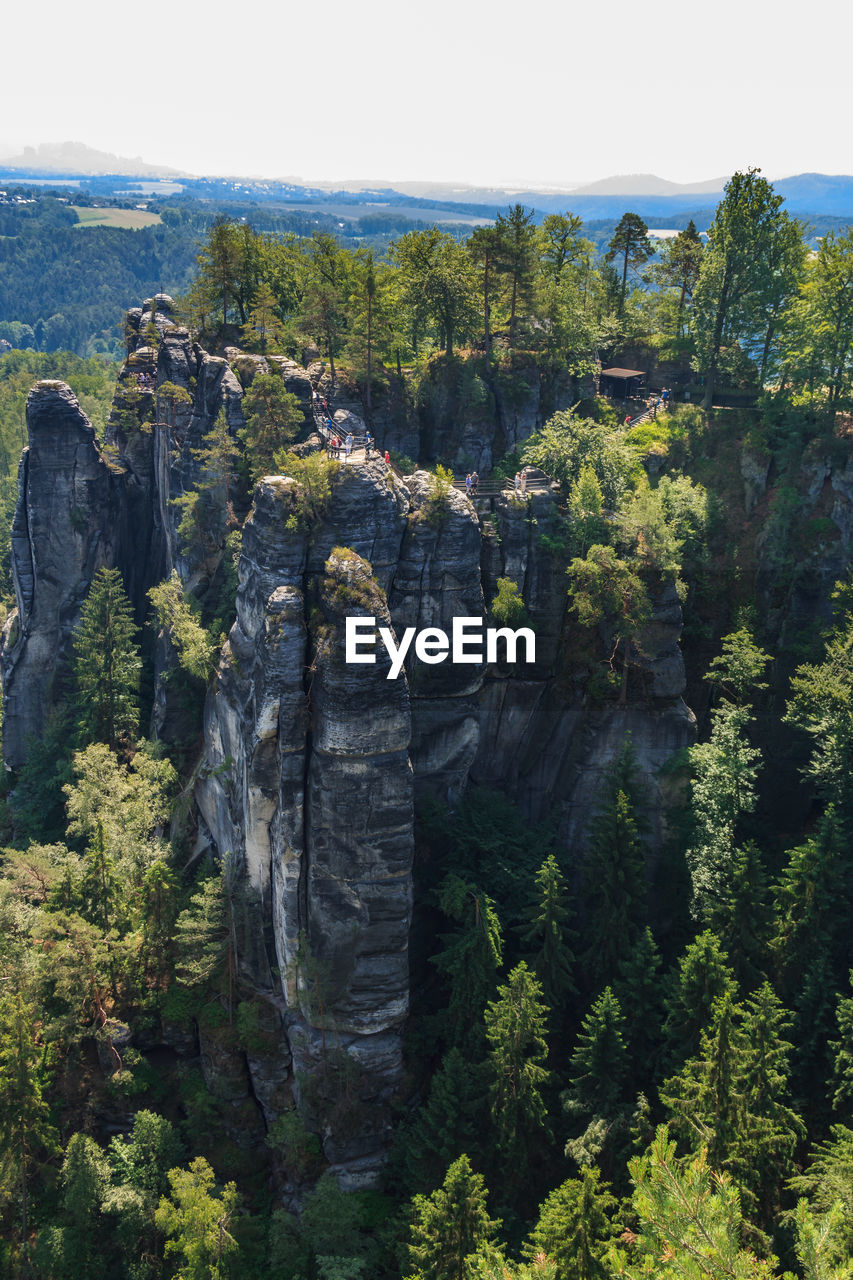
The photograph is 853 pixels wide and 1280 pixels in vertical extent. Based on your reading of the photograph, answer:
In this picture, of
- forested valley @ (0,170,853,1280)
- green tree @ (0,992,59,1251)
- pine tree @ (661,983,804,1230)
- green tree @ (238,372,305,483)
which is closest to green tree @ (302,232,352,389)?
forested valley @ (0,170,853,1280)

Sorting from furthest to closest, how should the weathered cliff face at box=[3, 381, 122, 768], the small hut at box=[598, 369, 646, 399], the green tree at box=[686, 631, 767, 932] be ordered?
the small hut at box=[598, 369, 646, 399] < the weathered cliff face at box=[3, 381, 122, 768] < the green tree at box=[686, 631, 767, 932]

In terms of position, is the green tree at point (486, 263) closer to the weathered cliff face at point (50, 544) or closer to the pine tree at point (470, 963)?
the weathered cliff face at point (50, 544)

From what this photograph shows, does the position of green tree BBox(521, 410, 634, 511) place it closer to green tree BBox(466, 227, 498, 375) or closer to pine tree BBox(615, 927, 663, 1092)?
green tree BBox(466, 227, 498, 375)

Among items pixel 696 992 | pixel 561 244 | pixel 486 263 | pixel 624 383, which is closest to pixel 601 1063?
pixel 696 992

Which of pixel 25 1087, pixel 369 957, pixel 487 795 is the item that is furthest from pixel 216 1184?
pixel 487 795

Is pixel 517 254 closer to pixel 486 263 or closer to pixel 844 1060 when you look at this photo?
pixel 486 263

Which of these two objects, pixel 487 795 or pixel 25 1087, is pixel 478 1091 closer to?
pixel 487 795

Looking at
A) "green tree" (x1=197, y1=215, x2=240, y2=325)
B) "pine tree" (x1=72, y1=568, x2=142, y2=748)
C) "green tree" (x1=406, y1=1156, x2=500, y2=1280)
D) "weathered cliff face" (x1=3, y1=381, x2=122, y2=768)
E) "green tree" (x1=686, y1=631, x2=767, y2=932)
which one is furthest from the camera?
"green tree" (x1=197, y1=215, x2=240, y2=325)
